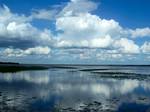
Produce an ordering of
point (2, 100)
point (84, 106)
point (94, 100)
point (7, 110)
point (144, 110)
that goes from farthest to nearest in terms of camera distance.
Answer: point (94, 100) < point (2, 100) < point (84, 106) < point (144, 110) < point (7, 110)

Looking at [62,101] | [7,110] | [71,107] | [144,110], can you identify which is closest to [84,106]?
[71,107]

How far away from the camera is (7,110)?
22.8m

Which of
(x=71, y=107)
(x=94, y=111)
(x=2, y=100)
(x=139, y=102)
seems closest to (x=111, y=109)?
(x=94, y=111)

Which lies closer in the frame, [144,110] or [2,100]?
[144,110]

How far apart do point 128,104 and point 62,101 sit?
6752 millimetres

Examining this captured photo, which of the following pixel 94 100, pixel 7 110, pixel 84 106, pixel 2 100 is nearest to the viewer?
pixel 7 110

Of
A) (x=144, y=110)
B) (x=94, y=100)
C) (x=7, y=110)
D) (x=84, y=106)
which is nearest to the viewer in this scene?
(x=7, y=110)

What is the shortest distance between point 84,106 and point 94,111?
2793 mm

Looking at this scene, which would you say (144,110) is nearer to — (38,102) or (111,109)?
(111,109)

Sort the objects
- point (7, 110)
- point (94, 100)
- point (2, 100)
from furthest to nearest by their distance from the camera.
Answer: point (94, 100), point (2, 100), point (7, 110)

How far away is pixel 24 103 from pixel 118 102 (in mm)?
9556

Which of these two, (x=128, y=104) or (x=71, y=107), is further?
(x=128, y=104)

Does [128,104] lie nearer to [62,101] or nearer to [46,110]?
[62,101]

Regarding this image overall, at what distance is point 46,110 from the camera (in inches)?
914
